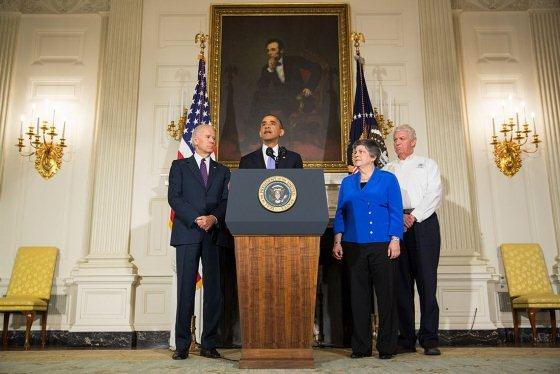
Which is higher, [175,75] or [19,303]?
[175,75]

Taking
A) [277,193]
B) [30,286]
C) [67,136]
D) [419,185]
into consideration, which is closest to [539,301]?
[419,185]

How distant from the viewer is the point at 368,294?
3.17 m

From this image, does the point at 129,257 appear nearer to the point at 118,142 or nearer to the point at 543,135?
the point at 118,142

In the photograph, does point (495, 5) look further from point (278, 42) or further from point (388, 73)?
point (278, 42)

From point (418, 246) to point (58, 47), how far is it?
457cm

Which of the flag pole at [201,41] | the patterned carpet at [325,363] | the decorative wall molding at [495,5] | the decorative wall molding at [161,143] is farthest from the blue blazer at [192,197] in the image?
the decorative wall molding at [495,5]

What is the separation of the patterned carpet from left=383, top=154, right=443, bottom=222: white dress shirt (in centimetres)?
99

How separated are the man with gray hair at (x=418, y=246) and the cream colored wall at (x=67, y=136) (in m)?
3.33

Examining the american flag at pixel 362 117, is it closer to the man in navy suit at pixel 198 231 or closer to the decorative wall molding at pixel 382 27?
the decorative wall molding at pixel 382 27

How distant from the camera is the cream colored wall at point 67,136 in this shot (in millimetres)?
5227

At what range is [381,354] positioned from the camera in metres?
3.07

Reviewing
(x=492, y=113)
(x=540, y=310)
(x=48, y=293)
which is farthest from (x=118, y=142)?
(x=540, y=310)

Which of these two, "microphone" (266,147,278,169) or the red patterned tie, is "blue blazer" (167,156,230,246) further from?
"microphone" (266,147,278,169)

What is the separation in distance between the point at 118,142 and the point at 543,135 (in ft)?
15.2
